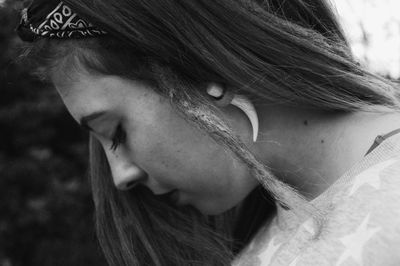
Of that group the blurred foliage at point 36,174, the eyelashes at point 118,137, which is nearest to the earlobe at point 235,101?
the eyelashes at point 118,137

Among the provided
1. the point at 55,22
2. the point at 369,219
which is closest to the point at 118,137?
the point at 55,22

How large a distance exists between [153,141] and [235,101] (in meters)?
0.25

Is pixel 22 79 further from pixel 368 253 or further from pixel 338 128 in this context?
pixel 368 253

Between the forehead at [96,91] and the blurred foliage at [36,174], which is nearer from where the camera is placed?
the forehead at [96,91]

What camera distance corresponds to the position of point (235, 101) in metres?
1.64

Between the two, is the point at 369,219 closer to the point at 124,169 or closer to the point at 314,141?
the point at 314,141

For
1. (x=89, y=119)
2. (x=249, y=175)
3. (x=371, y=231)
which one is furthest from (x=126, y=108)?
(x=371, y=231)

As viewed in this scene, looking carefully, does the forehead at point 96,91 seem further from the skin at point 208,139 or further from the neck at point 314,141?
the neck at point 314,141

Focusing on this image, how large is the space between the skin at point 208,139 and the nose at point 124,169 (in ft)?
0.10

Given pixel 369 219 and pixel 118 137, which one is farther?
pixel 118 137

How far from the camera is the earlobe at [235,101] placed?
1.62 m

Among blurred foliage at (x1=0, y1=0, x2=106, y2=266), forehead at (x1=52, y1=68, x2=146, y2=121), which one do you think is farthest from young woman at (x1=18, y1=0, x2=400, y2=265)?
blurred foliage at (x1=0, y1=0, x2=106, y2=266)

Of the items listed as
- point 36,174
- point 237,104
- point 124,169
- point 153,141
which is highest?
point 237,104

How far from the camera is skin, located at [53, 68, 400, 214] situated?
1644 mm
